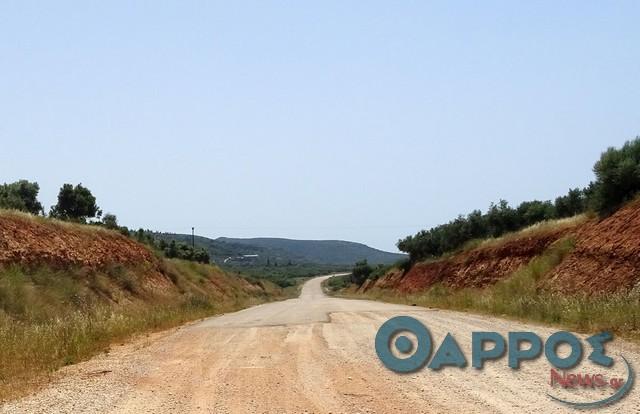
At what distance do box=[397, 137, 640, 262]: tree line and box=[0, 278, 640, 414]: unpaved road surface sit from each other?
17.8 meters

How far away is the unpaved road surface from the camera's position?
8.27 metres

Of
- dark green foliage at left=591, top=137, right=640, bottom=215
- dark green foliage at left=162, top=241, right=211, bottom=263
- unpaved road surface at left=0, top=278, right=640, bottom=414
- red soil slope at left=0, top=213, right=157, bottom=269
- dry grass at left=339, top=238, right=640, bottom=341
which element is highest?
dark green foliage at left=591, top=137, right=640, bottom=215

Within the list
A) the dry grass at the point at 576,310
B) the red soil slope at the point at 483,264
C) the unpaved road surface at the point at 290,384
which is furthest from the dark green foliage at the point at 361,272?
the unpaved road surface at the point at 290,384

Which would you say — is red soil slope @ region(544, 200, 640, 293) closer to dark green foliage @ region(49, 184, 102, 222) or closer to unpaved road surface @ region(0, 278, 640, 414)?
unpaved road surface @ region(0, 278, 640, 414)

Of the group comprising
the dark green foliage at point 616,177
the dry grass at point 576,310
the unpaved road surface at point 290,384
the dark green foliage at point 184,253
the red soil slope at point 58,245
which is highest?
the dark green foliage at point 616,177

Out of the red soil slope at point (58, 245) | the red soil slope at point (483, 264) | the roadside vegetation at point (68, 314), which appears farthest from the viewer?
the red soil slope at point (483, 264)

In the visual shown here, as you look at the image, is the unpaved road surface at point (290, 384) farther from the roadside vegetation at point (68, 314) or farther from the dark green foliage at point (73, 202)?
the dark green foliage at point (73, 202)

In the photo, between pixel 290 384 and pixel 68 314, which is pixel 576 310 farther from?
pixel 68 314

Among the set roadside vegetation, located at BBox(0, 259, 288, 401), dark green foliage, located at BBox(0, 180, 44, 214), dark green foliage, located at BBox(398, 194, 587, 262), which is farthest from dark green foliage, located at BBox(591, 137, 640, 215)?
dark green foliage, located at BBox(0, 180, 44, 214)

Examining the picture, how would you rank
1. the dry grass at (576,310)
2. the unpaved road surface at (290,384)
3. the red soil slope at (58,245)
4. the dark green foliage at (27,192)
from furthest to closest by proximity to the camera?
the dark green foliage at (27,192) → the red soil slope at (58,245) → the dry grass at (576,310) → the unpaved road surface at (290,384)

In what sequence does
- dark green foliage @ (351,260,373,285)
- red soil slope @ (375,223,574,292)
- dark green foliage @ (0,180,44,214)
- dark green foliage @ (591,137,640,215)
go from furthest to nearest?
dark green foliage @ (351,260,373,285)
dark green foliage @ (0,180,44,214)
red soil slope @ (375,223,574,292)
dark green foliage @ (591,137,640,215)

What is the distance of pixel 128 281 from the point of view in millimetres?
40094

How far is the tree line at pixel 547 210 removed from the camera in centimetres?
2998

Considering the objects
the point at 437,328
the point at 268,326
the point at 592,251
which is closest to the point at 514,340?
the point at 437,328
